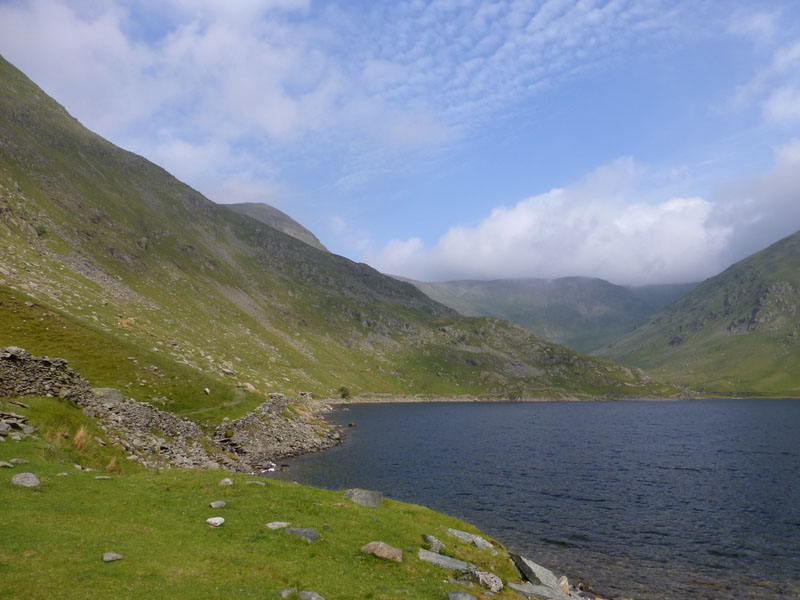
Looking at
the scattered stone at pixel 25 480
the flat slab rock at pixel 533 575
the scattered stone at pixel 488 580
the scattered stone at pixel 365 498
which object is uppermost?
the scattered stone at pixel 25 480

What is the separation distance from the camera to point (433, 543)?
2773cm

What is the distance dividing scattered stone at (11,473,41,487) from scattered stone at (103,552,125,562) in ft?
31.6

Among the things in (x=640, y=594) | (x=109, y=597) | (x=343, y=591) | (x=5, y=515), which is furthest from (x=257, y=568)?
(x=640, y=594)

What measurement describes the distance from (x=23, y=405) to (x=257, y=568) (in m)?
29.7

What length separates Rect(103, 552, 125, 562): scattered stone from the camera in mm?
18531

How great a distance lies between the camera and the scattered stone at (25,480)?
24.3 m

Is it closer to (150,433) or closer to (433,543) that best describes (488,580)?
(433,543)

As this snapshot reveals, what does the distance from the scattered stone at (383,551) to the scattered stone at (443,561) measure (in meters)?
1.79

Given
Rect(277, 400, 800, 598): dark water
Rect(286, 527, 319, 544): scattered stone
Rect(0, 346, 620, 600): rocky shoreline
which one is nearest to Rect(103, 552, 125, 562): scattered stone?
Rect(286, 527, 319, 544): scattered stone

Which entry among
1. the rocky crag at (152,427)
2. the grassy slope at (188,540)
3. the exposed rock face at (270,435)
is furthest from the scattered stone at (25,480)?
the exposed rock face at (270,435)

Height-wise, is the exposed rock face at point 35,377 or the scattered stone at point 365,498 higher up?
the exposed rock face at point 35,377

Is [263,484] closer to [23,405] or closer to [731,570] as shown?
[23,405]

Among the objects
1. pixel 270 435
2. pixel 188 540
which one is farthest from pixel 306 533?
pixel 270 435

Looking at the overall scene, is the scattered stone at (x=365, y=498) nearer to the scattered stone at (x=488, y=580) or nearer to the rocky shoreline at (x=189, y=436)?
the rocky shoreline at (x=189, y=436)
